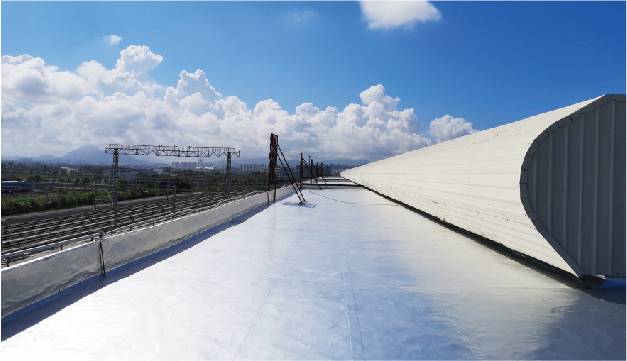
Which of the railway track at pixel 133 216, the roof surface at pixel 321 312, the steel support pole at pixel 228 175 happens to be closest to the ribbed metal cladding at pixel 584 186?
the roof surface at pixel 321 312

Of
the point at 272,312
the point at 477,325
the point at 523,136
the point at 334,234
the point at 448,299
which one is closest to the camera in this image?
the point at 477,325

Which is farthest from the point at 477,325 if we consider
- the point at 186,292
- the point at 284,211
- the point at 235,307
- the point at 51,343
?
the point at 284,211

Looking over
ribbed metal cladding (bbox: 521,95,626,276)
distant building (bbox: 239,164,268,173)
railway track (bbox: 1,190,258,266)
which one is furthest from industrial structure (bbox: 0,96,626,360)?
distant building (bbox: 239,164,268,173)

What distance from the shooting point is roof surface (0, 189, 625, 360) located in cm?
410

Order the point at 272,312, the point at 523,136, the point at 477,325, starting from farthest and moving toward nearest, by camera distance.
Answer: the point at 523,136 → the point at 272,312 → the point at 477,325

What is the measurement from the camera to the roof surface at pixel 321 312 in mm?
4102

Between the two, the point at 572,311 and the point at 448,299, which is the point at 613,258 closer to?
the point at 572,311

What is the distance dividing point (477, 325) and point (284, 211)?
12.7m

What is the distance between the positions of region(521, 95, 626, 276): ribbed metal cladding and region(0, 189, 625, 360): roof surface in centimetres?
72

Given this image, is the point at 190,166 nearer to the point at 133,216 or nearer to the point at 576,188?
the point at 133,216

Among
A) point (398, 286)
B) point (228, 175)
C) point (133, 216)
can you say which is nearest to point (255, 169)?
point (228, 175)

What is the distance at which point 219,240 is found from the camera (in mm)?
9852

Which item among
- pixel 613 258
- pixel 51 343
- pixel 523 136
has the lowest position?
pixel 51 343

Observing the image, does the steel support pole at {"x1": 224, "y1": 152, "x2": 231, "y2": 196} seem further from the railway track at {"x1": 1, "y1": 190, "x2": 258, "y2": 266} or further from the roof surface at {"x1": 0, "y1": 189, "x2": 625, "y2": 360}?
the roof surface at {"x1": 0, "y1": 189, "x2": 625, "y2": 360}
